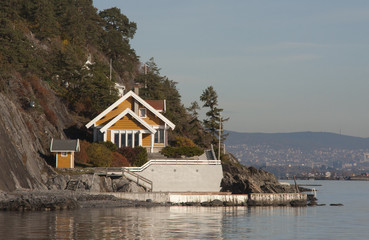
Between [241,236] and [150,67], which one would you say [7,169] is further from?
[150,67]

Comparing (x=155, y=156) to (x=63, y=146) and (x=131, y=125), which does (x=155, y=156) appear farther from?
(x=63, y=146)

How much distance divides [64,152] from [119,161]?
A: 230 inches

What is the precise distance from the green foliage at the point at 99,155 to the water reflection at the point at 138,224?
11742 mm

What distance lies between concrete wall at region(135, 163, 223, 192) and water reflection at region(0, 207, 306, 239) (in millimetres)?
9313

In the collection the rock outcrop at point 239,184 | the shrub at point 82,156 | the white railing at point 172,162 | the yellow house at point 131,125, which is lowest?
the rock outcrop at point 239,184

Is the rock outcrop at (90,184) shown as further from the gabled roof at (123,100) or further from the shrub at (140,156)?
the gabled roof at (123,100)

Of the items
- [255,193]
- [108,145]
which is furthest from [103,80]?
[255,193]

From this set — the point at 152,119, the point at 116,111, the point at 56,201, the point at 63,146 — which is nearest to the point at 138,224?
the point at 56,201

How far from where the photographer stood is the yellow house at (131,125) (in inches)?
2921

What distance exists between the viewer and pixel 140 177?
65938mm

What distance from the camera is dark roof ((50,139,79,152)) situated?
65625 mm

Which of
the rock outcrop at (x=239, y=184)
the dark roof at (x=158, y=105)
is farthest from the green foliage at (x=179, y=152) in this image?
the dark roof at (x=158, y=105)

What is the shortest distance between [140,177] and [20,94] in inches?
601

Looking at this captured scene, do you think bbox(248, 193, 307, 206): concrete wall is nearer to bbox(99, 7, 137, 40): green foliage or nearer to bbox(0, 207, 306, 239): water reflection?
bbox(0, 207, 306, 239): water reflection
